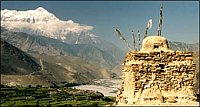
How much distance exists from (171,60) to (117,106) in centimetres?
228

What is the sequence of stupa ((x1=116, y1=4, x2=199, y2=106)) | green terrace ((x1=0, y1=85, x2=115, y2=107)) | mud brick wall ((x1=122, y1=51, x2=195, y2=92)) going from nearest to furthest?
stupa ((x1=116, y1=4, x2=199, y2=106))
mud brick wall ((x1=122, y1=51, x2=195, y2=92))
green terrace ((x1=0, y1=85, x2=115, y2=107))

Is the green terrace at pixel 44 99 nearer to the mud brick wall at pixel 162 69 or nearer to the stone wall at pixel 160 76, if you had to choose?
the stone wall at pixel 160 76

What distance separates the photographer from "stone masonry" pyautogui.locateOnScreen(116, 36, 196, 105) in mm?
12156

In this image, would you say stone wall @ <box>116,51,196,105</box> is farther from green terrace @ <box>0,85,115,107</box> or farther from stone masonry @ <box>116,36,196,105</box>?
green terrace @ <box>0,85,115,107</box>

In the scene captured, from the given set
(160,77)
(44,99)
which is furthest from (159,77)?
(44,99)

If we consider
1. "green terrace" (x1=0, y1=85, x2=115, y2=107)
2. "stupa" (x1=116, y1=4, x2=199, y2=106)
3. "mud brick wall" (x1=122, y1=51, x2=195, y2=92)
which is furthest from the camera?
"green terrace" (x1=0, y1=85, x2=115, y2=107)

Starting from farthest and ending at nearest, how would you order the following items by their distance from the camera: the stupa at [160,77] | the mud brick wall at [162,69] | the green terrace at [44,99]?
the green terrace at [44,99], the mud brick wall at [162,69], the stupa at [160,77]

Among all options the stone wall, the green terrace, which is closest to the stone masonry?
the stone wall

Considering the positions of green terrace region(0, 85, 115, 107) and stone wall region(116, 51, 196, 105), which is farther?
green terrace region(0, 85, 115, 107)

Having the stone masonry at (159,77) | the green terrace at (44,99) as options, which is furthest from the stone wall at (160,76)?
the green terrace at (44,99)

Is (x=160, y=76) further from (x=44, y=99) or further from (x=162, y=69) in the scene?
(x=44, y=99)

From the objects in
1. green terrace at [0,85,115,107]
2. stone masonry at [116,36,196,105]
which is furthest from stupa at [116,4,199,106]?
green terrace at [0,85,115,107]

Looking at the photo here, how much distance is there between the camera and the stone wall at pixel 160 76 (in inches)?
480

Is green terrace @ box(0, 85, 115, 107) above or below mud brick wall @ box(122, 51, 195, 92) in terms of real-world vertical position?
above
